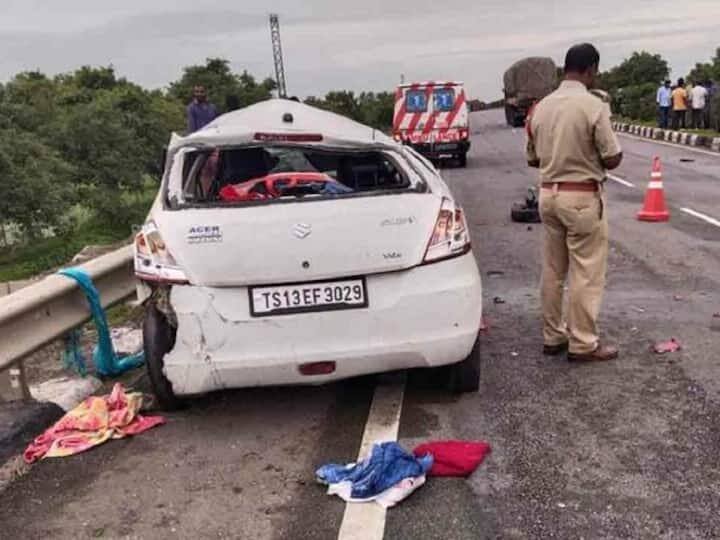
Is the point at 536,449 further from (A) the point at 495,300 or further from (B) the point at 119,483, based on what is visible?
(A) the point at 495,300

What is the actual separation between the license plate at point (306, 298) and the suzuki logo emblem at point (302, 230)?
0.25 m

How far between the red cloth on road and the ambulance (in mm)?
19465

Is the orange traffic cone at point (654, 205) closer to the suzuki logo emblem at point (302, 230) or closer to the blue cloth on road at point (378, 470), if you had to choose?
the suzuki logo emblem at point (302, 230)

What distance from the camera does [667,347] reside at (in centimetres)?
554

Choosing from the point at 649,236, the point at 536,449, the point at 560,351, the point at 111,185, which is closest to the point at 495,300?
the point at 560,351

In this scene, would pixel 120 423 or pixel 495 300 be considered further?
pixel 495 300

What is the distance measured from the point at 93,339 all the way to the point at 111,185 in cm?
1653

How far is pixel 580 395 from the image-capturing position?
473 centimetres

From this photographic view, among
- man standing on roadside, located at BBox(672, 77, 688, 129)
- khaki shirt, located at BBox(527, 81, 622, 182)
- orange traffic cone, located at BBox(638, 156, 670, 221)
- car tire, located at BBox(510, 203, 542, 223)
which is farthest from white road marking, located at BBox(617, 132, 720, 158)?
khaki shirt, located at BBox(527, 81, 622, 182)

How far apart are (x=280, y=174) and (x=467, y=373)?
206cm

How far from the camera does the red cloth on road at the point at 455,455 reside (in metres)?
3.78

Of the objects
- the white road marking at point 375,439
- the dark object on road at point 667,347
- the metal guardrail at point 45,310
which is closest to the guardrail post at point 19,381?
the metal guardrail at point 45,310

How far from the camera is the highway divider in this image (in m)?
24.5

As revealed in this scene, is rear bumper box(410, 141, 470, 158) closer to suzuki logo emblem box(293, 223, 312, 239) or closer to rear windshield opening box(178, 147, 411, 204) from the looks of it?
rear windshield opening box(178, 147, 411, 204)
